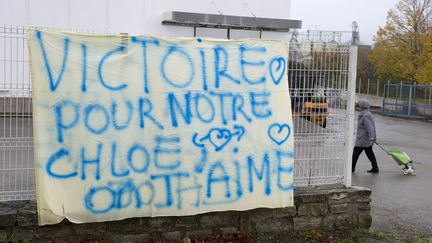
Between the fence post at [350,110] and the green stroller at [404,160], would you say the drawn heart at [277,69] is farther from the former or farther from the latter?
the green stroller at [404,160]

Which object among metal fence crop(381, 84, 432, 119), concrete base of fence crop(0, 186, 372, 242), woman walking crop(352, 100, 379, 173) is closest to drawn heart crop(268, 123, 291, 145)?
concrete base of fence crop(0, 186, 372, 242)

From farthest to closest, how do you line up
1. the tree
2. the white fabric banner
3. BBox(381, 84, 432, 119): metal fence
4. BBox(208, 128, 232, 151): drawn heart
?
the tree
BBox(381, 84, 432, 119): metal fence
BBox(208, 128, 232, 151): drawn heart
the white fabric banner

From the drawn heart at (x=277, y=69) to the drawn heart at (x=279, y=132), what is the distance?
1.65ft

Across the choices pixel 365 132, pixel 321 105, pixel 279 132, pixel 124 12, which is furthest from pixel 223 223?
pixel 124 12

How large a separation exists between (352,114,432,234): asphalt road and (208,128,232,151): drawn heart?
8.25 ft

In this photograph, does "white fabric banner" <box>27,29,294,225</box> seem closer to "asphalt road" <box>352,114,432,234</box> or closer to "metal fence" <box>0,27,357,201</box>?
"metal fence" <box>0,27,357,201</box>

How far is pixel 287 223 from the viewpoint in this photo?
6.04m

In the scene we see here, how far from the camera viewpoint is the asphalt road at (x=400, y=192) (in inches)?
273

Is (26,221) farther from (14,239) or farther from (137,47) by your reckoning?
(137,47)

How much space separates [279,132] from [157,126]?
1443 millimetres

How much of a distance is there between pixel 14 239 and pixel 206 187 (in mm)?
2040

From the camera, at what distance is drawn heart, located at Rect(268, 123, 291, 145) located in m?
5.80

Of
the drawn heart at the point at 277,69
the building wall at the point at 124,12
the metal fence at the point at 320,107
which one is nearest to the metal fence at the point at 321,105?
the metal fence at the point at 320,107

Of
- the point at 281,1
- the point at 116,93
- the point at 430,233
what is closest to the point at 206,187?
the point at 116,93
